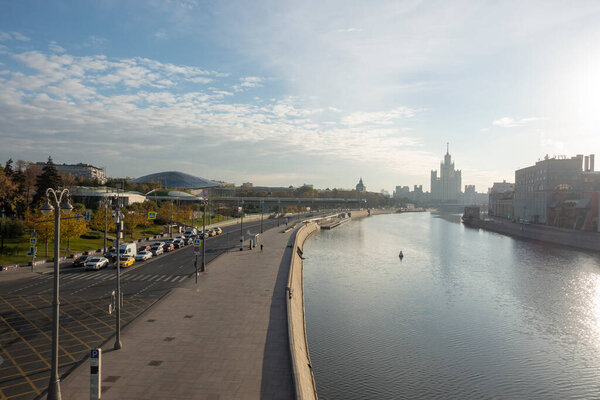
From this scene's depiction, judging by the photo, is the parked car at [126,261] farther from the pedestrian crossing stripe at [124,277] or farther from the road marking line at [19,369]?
the road marking line at [19,369]

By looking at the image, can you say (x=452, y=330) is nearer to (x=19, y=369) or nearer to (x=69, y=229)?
(x=19, y=369)

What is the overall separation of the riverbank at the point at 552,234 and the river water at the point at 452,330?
81.2 ft

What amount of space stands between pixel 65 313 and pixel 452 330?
25.4 m

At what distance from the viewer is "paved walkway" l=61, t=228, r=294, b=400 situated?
1400cm

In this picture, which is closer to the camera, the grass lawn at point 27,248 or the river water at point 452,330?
the river water at point 452,330

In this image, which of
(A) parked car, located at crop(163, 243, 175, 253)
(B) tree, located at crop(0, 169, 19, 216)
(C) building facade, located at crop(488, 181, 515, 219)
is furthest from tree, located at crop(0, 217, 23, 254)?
(C) building facade, located at crop(488, 181, 515, 219)

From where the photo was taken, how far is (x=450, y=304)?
113ft

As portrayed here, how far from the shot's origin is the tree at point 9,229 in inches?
1778

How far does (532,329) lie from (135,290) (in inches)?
1169

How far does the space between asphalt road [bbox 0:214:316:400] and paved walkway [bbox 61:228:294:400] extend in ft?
4.08

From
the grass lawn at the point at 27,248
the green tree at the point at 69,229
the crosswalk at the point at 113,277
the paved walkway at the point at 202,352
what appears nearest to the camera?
the paved walkway at the point at 202,352

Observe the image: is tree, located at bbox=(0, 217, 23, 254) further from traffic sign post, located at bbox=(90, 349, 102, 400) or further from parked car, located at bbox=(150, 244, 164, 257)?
traffic sign post, located at bbox=(90, 349, 102, 400)

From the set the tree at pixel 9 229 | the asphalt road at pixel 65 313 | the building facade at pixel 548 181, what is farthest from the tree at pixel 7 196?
the building facade at pixel 548 181

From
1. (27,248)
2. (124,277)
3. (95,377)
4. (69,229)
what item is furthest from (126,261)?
(95,377)
